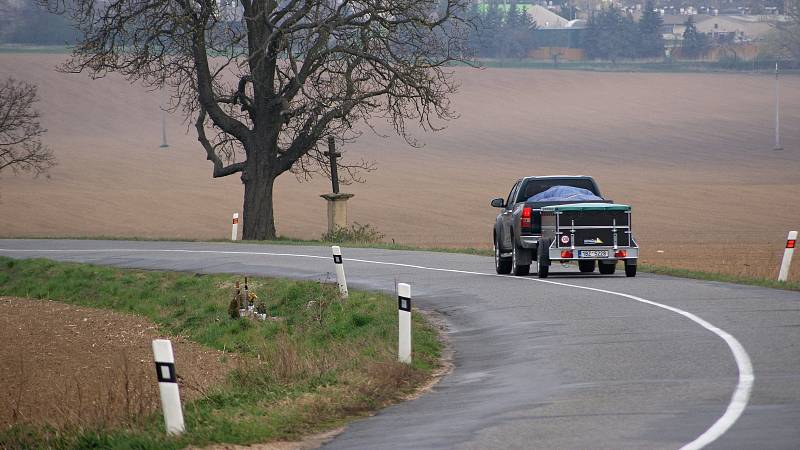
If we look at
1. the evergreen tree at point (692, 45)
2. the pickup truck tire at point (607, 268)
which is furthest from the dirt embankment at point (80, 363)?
the evergreen tree at point (692, 45)

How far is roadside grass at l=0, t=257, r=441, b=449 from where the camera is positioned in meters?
10.9

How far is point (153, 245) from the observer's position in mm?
40719

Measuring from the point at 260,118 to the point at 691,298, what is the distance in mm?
24352

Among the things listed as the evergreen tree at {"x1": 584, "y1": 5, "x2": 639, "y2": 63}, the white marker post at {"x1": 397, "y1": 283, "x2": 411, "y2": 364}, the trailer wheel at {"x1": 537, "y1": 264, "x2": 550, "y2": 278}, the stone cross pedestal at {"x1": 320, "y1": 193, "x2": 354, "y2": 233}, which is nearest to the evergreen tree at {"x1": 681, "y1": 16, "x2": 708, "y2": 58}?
the evergreen tree at {"x1": 584, "y1": 5, "x2": 639, "y2": 63}

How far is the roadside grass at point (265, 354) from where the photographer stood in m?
10.9

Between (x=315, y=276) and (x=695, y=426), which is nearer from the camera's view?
(x=695, y=426)

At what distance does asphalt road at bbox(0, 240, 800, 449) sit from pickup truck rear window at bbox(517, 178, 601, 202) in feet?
5.18

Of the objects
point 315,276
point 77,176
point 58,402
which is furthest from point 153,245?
point 77,176

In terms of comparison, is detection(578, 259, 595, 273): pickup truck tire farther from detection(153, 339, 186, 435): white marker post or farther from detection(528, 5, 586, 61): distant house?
detection(528, 5, 586, 61): distant house

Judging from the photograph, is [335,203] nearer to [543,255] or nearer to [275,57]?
[275,57]

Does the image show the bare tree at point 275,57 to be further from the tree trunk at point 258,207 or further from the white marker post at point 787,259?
the white marker post at point 787,259

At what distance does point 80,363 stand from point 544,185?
926 centimetres

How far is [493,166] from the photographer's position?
95750 mm

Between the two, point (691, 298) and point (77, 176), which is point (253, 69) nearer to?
point (691, 298)
